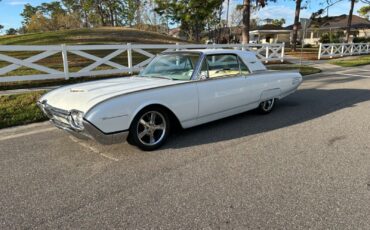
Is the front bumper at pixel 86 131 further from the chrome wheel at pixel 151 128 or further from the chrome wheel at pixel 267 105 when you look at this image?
the chrome wheel at pixel 267 105

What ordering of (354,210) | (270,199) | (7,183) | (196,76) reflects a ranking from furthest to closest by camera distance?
1. (196,76)
2. (7,183)
3. (270,199)
4. (354,210)

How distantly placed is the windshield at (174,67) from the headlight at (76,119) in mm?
1723

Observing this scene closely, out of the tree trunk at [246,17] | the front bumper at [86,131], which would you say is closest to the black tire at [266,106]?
the front bumper at [86,131]

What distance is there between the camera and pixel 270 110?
21.1ft

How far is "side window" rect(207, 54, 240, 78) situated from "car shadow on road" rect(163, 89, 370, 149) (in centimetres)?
95

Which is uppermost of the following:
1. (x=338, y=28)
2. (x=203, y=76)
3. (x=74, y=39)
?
(x=338, y=28)

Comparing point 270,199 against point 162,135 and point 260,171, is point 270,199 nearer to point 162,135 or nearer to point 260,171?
point 260,171

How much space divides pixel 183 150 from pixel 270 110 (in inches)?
112

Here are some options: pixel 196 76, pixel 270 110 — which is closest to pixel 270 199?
pixel 196 76

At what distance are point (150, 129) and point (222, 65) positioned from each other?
73.7 inches

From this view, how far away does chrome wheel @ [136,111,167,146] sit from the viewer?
4234 millimetres

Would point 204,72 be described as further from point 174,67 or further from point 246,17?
point 246,17

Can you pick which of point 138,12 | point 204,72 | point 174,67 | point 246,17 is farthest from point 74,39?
point 138,12

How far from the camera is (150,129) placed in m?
4.30
